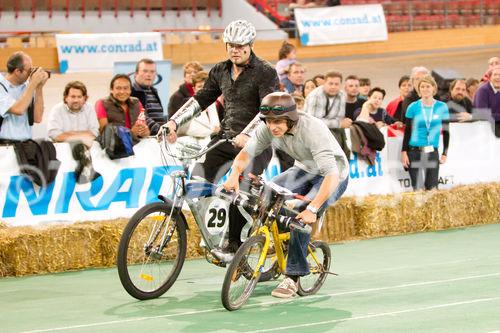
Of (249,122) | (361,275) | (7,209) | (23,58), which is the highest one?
(23,58)

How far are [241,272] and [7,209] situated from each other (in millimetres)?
3665

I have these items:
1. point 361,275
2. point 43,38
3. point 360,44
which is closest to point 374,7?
point 360,44

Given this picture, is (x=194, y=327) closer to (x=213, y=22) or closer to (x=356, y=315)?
(x=356, y=315)

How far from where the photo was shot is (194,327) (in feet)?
22.7

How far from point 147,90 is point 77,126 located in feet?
4.26

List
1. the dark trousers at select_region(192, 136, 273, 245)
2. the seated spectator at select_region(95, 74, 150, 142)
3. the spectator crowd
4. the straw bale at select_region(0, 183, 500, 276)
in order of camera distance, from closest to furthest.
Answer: the dark trousers at select_region(192, 136, 273, 245), the straw bale at select_region(0, 183, 500, 276), the spectator crowd, the seated spectator at select_region(95, 74, 150, 142)

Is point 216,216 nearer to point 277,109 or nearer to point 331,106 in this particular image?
point 277,109

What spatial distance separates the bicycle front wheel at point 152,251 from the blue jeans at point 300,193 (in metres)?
0.80

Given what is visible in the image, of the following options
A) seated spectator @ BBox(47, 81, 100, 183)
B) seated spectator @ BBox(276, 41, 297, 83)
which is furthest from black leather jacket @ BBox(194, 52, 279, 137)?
seated spectator @ BBox(276, 41, 297, 83)

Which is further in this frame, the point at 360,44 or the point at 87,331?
the point at 360,44

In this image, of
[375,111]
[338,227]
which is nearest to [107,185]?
[338,227]

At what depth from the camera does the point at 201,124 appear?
11820 mm

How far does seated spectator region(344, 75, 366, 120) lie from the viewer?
1370cm

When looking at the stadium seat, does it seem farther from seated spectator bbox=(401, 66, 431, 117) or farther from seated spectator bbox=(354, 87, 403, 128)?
seated spectator bbox=(354, 87, 403, 128)
